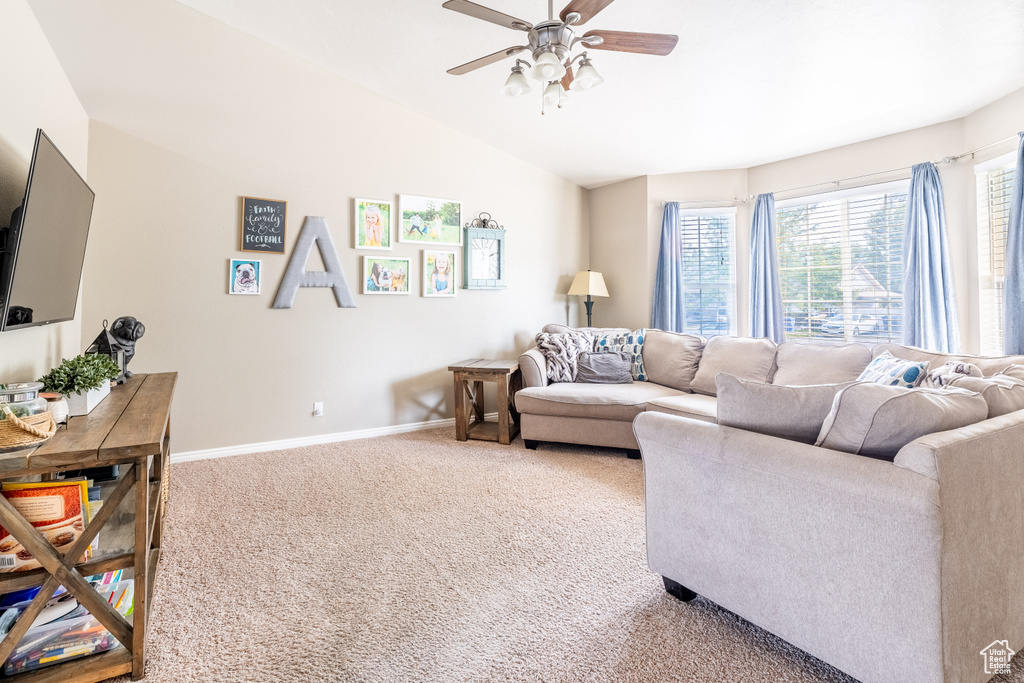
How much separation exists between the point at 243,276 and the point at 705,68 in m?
3.32

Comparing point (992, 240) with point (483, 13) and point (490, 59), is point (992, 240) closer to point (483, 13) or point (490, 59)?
point (490, 59)

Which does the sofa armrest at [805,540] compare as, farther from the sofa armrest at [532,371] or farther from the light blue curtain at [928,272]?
the light blue curtain at [928,272]

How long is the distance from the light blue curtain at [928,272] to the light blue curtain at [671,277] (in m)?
1.69

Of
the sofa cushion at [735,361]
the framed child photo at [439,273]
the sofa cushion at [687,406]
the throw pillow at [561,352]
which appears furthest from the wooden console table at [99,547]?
the sofa cushion at [735,361]

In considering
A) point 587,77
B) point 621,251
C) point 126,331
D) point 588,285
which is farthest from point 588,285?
point 126,331

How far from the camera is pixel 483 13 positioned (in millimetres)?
2012

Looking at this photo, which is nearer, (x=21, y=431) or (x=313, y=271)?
(x=21, y=431)

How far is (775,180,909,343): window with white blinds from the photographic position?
12.6ft

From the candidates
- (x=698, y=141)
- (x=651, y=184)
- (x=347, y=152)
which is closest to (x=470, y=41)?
(x=347, y=152)

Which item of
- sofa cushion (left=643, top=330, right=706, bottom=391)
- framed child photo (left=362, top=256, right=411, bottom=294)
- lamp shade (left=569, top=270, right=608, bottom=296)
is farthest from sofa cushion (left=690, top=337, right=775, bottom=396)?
framed child photo (left=362, top=256, right=411, bottom=294)

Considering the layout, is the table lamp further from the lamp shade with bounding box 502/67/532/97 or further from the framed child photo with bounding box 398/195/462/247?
the lamp shade with bounding box 502/67/532/97

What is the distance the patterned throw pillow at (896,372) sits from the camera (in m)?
2.39

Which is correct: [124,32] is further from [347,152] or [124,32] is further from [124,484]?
[124,484]

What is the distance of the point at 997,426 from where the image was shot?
137 centimetres
